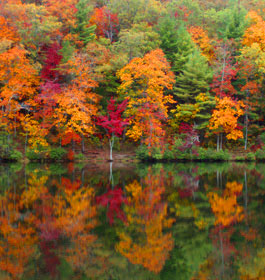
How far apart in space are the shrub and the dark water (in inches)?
638

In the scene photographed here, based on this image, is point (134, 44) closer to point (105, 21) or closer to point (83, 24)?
point (83, 24)

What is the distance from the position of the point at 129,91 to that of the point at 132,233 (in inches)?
975

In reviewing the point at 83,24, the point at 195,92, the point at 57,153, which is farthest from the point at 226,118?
the point at 83,24

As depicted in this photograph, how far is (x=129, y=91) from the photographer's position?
1273 inches

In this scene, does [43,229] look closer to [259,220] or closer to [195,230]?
[195,230]

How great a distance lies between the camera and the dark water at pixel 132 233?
21.1 feet

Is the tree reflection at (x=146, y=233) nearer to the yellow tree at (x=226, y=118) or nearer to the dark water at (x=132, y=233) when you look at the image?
the dark water at (x=132, y=233)

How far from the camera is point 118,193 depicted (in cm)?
1399

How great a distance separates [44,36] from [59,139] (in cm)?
1048

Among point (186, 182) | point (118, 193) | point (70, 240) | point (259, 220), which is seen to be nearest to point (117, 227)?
point (70, 240)

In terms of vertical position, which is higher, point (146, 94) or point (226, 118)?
point (146, 94)

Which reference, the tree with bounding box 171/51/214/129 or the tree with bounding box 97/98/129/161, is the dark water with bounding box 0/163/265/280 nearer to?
the tree with bounding box 97/98/129/161

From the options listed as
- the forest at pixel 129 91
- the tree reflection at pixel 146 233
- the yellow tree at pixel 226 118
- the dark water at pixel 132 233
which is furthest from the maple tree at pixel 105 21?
the tree reflection at pixel 146 233

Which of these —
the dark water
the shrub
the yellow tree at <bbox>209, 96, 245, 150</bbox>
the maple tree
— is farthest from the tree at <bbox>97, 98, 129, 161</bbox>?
the dark water
